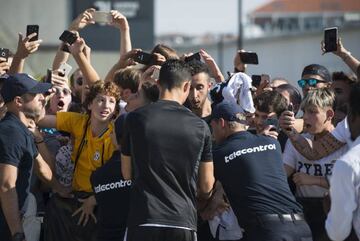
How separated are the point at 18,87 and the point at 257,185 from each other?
206 cm

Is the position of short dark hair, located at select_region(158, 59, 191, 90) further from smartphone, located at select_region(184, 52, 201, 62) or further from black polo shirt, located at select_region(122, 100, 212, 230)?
smartphone, located at select_region(184, 52, 201, 62)

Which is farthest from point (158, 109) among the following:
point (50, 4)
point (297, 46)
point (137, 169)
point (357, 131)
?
point (297, 46)

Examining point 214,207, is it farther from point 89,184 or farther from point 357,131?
point 357,131

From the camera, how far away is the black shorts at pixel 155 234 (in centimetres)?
722

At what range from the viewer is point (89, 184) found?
28.5 feet

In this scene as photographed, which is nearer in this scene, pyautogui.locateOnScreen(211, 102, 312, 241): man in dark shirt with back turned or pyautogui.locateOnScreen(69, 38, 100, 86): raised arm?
pyautogui.locateOnScreen(211, 102, 312, 241): man in dark shirt with back turned

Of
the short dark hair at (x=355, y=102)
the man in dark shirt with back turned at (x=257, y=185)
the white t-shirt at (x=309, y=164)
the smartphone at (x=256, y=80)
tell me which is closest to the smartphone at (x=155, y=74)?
the man in dark shirt with back turned at (x=257, y=185)

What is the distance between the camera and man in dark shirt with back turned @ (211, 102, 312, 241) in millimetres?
7844

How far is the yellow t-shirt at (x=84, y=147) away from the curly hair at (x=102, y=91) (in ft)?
0.62

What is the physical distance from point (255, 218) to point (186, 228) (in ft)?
2.47

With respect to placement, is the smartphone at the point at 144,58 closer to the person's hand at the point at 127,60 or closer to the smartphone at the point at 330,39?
the person's hand at the point at 127,60

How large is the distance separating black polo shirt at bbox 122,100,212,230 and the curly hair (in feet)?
4.39

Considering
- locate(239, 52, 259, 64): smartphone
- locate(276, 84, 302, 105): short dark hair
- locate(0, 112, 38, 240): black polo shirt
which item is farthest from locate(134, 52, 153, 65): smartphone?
locate(0, 112, 38, 240): black polo shirt

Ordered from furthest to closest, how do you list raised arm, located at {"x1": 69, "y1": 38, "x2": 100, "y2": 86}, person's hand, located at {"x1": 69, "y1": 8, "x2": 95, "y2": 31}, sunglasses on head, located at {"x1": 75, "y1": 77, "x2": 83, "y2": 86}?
sunglasses on head, located at {"x1": 75, "y1": 77, "x2": 83, "y2": 86} < person's hand, located at {"x1": 69, "y1": 8, "x2": 95, "y2": 31} < raised arm, located at {"x1": 69, "y1": 38, "x2": 100, "y2": 86}
